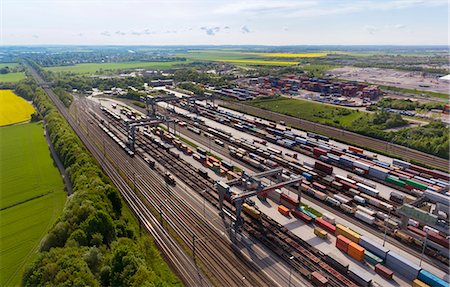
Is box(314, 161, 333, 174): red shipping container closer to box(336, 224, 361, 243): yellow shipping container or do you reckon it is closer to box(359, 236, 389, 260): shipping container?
box(336, 224, 361, 243): yellow shipping container

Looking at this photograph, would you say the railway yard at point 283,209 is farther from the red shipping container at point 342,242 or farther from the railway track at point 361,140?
the railway track at point 361,140

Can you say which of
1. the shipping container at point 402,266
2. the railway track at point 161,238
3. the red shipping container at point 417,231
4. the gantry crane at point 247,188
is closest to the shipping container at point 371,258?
the shipping container at point 402,266

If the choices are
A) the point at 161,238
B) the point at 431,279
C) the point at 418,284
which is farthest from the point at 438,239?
the point at 161,238

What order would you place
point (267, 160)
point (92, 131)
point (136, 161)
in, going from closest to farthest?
point (267, 160) → point (136, 161) → point (92, 131)

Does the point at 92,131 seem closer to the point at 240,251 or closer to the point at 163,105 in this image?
the point at 163,105

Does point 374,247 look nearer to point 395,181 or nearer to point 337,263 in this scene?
point 337,263

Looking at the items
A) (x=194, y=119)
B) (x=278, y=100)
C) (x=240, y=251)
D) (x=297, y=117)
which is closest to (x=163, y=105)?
(x=194, y=119)
